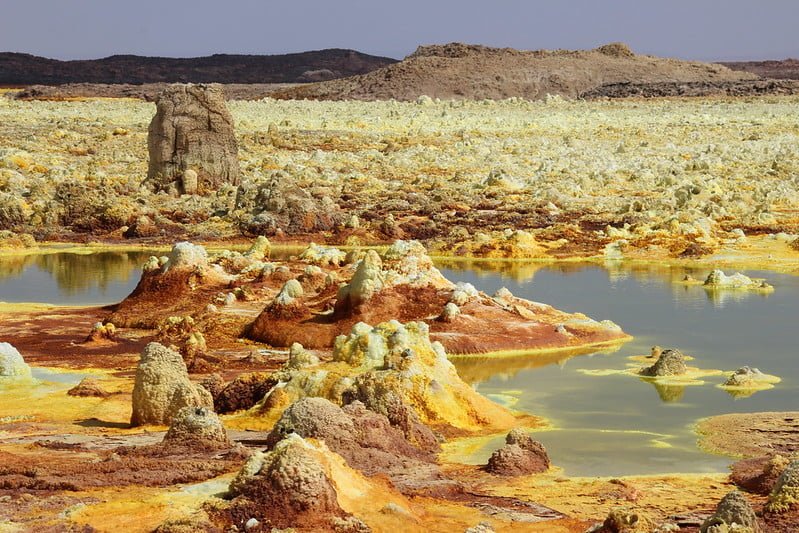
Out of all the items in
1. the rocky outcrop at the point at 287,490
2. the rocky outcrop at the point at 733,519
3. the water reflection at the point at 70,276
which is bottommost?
the water reflection at the point at 70,276

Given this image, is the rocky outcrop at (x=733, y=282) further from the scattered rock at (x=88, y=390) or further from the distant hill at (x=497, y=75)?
the distant hill at (x=497, y=75)

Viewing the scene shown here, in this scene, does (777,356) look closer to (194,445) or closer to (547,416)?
(547,416)

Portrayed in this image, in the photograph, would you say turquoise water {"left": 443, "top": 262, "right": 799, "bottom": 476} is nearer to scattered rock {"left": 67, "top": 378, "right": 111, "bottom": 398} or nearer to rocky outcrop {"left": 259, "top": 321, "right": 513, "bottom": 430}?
rocky outcrop {"left": 259, "top": 321, "right": 513, "bottom": 430}

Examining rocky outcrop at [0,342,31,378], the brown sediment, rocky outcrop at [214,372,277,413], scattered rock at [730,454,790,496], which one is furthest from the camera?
rocky outcrop at [0,342,31,378]

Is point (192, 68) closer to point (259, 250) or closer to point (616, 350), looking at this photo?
point (259, 250)

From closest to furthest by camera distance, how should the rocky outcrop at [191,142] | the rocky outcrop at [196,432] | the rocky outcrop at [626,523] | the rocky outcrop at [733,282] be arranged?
the rocky outcrop at [626,523]
the rocky outcrop at [196,432]
the rocky outcrop at [733,282]
the rocky outcrop at [191,142]

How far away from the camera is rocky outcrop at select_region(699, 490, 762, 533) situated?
6.26m

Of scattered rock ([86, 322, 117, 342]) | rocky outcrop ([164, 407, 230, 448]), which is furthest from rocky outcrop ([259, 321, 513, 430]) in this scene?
scattered rock ([86, 322, 117, 342])

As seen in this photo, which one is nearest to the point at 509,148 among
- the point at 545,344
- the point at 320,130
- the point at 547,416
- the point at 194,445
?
the point at 320,130

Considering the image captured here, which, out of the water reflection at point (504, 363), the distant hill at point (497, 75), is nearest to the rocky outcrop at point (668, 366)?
the water reflection at point (504, 363)

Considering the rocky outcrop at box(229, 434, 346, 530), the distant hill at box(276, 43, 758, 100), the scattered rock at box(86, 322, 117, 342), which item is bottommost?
the scattered rock at box(86, 322, 117, 342)

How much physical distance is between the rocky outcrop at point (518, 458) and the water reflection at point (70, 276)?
8.91 m

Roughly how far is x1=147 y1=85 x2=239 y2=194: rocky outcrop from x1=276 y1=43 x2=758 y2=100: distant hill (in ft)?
114

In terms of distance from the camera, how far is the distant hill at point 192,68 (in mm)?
94938
